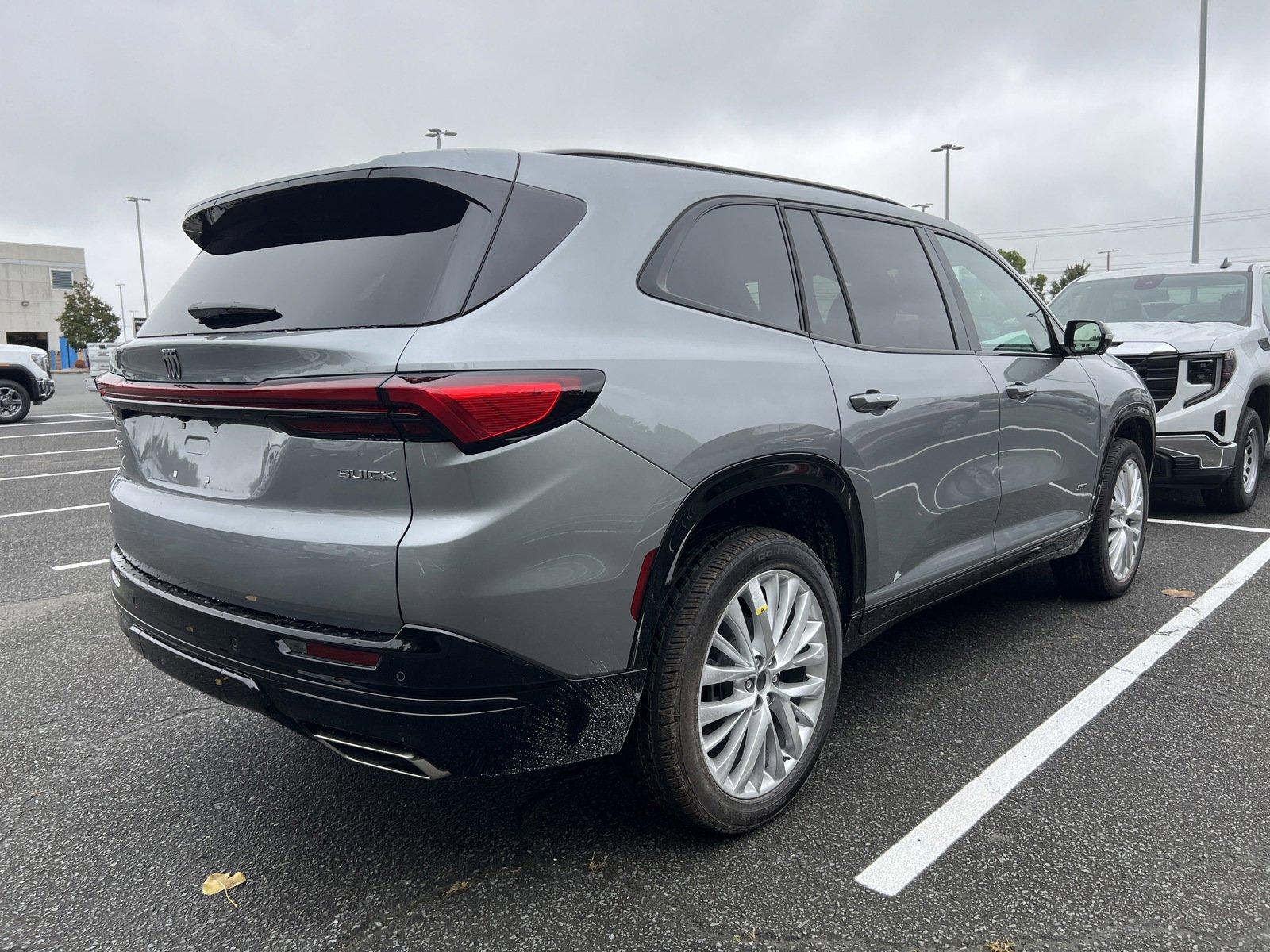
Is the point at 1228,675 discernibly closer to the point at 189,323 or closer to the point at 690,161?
the point at 690,161

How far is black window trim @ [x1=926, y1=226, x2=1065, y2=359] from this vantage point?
366cm

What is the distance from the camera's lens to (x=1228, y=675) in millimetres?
3764

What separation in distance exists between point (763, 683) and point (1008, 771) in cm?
97

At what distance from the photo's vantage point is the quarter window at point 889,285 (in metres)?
3.15

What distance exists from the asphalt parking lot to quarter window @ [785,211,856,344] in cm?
138

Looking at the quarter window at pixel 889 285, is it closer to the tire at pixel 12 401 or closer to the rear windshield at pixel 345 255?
the rear windshield at pixel 345 255

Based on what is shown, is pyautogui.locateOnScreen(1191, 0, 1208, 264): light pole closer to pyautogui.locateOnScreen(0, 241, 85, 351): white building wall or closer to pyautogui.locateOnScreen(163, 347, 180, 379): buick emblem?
pyautogui.locateOnScreen(163, 347, 180, 379): buick emblem

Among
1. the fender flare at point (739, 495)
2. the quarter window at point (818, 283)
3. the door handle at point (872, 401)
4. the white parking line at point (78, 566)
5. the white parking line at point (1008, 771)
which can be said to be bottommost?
the white parking line at point (1008, 771)

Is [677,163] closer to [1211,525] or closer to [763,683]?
[763,683]

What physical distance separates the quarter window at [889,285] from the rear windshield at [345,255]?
137 centimetres

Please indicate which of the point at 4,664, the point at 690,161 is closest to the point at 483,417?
the point at 690,161

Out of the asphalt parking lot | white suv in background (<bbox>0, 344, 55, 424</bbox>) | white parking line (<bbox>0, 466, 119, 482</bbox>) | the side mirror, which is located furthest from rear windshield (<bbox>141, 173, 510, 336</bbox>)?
white suv in background (<bbox>0, 344, 55, 424</bbox>)

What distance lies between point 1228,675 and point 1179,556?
→ 220cm

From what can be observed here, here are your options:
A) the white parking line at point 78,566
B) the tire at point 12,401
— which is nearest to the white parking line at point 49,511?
the white parking line at point 78,566
